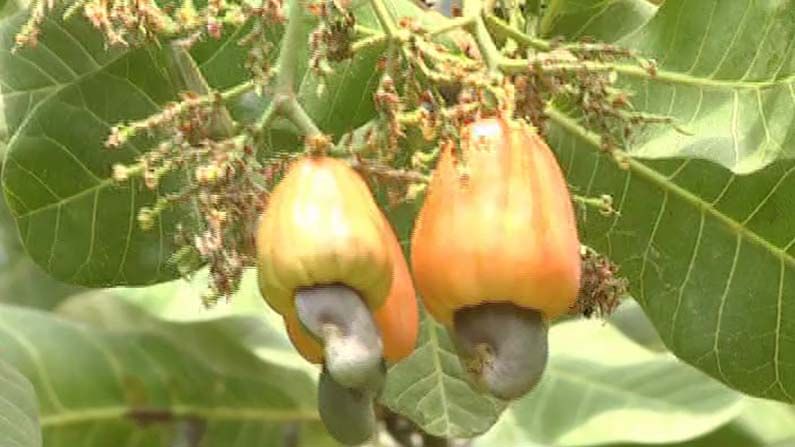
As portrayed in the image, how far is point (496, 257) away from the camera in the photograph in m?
0.89

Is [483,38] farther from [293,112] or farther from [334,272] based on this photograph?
[334,272]

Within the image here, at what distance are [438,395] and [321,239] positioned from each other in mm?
763

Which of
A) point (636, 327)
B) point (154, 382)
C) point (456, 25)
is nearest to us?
point (456, 25)

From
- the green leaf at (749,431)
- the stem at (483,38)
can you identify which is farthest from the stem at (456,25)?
the green leaf at (749,431)

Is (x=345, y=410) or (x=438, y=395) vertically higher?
(x=345, y=410)

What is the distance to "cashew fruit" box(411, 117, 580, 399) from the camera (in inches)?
35.2

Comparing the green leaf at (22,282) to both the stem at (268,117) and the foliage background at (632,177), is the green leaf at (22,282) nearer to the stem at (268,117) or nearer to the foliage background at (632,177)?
the foliage background at (632,177)

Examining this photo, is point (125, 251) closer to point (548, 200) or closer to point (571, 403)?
point (548, 200)

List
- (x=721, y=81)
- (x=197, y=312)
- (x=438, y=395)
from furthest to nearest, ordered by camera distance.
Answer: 1. (x=197, y=312)
2. (x=438, y=395)
3. (x=721, y=81)

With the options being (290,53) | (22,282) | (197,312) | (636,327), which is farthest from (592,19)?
(22,282)

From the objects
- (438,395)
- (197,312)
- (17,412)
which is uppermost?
(17,412)

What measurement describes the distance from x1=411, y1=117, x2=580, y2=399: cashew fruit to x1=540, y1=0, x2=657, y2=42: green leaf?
1.64ft

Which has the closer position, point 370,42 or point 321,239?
point 321,239

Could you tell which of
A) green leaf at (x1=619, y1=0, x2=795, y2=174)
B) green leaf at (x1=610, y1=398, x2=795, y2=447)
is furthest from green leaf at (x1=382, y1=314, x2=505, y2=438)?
green leaf at (x1=610, y1=398, x2=795, y2=447)
